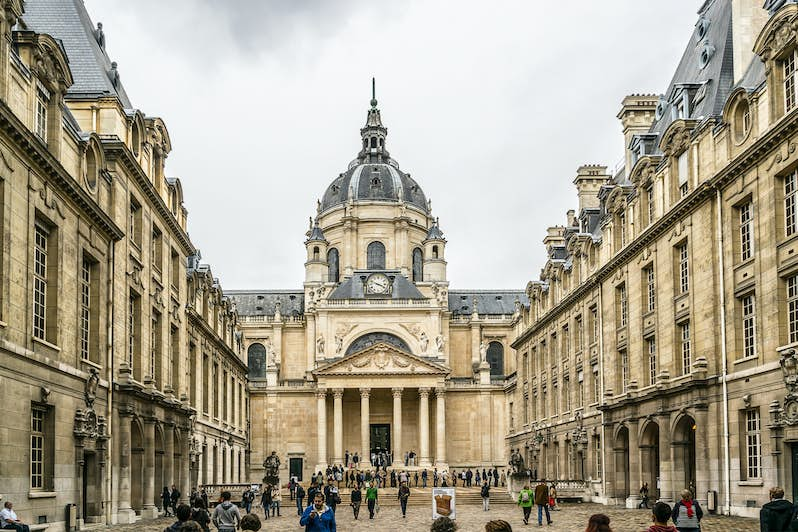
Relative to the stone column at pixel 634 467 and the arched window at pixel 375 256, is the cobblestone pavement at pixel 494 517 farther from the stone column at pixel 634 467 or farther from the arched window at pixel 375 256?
the arched window at pixel 375 256

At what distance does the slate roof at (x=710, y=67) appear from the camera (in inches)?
1494

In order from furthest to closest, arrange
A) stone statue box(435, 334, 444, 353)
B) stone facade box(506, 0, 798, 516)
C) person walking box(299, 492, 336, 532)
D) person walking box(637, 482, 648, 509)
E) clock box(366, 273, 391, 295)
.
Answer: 1. clock box(366, 273, 391, 295)
2. stone statue box(435, 334, 444, 353)
3. person walking box(637, 482, 648, 509)
4. stone facade box(506, 0, 798, 516)
5. person walking box(299, 492, 336, 532)

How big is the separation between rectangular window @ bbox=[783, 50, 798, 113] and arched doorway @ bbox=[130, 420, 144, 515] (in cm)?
2385

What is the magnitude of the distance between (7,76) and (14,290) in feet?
16.4

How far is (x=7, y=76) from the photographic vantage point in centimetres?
2500

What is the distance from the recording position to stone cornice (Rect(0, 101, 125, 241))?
2453 centimetres

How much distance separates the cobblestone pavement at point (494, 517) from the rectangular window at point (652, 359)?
5.17 m

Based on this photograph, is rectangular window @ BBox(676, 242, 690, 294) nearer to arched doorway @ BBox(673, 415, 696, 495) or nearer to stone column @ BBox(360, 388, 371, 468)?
arched doorway @ BBox(673, 415, 696, 495)

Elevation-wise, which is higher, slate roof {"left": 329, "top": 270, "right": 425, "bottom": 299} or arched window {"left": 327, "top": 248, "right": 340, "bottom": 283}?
arched window {"left": 327, "top": 248, "right": 340, "bottom": 283}

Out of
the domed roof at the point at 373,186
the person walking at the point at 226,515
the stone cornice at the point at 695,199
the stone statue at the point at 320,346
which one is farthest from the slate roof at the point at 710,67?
the domed roof at the point at 373,186

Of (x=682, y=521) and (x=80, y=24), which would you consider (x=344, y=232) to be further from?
(x=682, y=521)

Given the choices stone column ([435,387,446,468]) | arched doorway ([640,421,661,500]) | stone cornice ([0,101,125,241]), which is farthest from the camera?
stone column ([435,387,446,468])

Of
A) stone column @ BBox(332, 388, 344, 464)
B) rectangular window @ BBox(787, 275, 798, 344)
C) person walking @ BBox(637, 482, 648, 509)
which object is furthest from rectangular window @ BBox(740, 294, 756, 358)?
stone column @ BBox(332, 388, 344, 464)

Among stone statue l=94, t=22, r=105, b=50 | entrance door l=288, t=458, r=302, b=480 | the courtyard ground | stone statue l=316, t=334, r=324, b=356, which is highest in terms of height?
stone statue l=94, t=22, r=105, b=50
